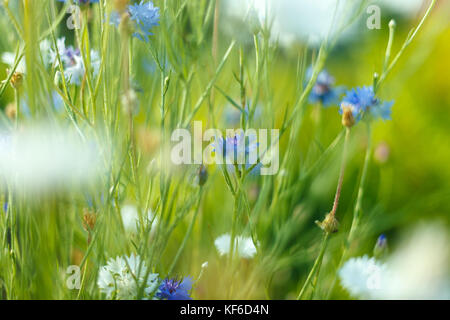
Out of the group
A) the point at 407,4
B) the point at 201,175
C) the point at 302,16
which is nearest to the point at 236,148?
the point at 201,175

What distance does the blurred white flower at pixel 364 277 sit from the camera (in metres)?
0.56

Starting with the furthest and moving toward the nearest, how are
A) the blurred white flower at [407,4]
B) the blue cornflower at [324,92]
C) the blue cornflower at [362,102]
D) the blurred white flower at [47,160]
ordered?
the blue cornflower at [324,92]
the blurred white flower at [407,4]
the blue cornflower at [362,102]
the blurred white flower at [47,160]

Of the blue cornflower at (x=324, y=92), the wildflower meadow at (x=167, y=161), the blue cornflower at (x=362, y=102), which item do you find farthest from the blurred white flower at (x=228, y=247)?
the blue cornflower at (x=324, y=92)

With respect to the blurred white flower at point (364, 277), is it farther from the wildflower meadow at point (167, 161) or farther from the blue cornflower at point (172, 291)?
the blue cornflower at point (172, 291)

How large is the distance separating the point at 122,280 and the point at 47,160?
14cm

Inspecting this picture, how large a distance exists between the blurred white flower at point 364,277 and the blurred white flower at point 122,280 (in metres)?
0.24

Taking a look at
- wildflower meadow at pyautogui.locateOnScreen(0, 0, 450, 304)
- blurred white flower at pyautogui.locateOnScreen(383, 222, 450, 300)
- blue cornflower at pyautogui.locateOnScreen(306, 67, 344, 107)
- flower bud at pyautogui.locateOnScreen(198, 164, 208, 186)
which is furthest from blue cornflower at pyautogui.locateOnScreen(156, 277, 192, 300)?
blue cornflower at pyautogui.locateOnScreen(306, 67, 344, 107)

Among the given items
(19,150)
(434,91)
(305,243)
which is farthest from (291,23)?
(434,91)

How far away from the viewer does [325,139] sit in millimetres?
1135

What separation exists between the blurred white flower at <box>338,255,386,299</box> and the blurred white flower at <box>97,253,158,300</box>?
0.77ft

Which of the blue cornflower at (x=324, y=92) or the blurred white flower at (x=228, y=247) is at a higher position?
the blue cornflower at (x=324, y=92)

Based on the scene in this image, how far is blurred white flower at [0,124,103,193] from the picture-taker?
0.47 m

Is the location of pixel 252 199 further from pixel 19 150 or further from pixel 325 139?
pixel 19 150

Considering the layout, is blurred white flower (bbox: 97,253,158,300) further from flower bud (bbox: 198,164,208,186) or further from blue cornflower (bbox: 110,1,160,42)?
blue cornflower (bbox: 110,1,160,42)
